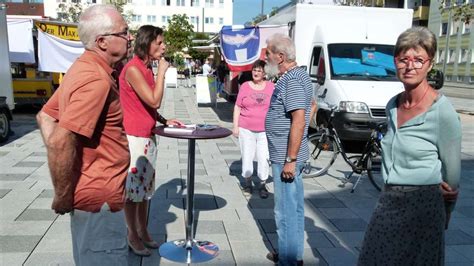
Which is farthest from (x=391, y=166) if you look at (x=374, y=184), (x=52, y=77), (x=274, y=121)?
(x=52, y=77)

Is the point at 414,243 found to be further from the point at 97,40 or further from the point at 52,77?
the point at 52,77

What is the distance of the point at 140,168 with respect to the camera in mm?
3660

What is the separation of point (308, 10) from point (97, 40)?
857cm

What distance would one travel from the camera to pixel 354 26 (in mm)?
9945

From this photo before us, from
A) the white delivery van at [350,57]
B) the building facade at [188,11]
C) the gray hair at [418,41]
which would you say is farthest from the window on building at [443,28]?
the building facade at [188,11]

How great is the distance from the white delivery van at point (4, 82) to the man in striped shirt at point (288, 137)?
23.8 feet

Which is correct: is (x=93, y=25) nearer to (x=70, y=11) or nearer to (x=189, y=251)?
(x=189, y=251)

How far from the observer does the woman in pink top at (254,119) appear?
5.52m

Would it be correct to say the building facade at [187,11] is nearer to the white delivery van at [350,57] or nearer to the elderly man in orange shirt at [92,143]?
the white delivery van at [350,57]

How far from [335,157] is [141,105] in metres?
4.21

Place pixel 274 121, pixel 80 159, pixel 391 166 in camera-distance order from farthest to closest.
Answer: pixel 274 121, pixel 391 166, pixel 80 159

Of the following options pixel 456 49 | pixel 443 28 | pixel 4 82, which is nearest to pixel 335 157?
pixel 4 82

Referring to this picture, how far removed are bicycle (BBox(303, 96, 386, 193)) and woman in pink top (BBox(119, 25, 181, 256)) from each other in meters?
3.42

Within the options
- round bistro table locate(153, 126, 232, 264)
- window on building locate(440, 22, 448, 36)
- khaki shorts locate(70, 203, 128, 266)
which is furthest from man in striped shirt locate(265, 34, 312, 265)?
window on building locate(440, 22, 448, 36)
